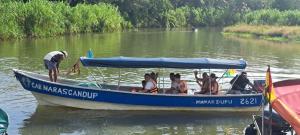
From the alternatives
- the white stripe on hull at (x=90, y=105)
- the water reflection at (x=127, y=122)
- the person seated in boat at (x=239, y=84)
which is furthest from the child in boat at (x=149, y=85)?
the person seated in boat at (x=239, y=84)

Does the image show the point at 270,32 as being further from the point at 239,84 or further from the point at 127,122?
the point at 127,122

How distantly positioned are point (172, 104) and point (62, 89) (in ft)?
11.4

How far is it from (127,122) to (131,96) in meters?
0.93

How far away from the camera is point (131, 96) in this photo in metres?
15.4

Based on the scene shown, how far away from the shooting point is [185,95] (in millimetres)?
15367

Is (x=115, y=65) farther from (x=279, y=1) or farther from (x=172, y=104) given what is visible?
(x=279, y=1)

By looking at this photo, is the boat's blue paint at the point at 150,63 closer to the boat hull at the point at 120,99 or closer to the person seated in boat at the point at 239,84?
→ the person seated in boat at the point at 239,84

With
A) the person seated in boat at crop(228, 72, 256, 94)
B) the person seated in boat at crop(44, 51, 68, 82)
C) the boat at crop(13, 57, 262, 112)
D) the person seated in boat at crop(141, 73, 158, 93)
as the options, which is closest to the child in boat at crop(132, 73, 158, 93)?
the person seated in boat at crop(141, 73, 158, 93)

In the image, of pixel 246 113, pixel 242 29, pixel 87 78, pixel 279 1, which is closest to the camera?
pixel 246 113

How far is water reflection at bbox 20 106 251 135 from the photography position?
13.9m

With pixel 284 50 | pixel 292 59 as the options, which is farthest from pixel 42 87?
pixel 284 50

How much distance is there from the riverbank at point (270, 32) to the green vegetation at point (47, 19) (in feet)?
51.6

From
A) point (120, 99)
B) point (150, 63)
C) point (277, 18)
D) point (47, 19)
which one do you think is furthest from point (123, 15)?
point (120, 99)

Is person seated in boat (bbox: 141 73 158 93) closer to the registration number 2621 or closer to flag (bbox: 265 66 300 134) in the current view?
the registration number 2621
